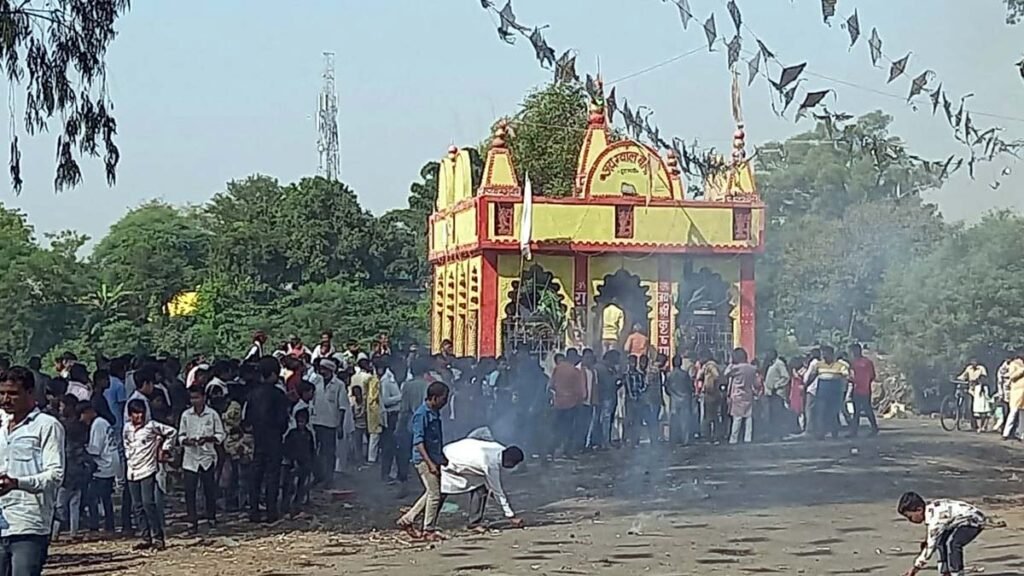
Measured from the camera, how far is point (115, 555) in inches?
484

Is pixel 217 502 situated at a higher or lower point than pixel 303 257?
lower

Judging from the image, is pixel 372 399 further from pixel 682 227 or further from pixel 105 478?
pixel 682 227

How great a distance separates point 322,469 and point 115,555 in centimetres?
458

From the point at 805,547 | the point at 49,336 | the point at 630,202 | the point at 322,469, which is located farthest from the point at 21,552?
the point at 49,336

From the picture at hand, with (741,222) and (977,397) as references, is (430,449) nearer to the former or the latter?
(977,397)

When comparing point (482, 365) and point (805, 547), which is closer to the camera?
point (805, 547)

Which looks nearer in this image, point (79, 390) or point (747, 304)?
point (79, 390)

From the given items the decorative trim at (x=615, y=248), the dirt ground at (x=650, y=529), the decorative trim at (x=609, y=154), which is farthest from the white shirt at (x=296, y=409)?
the decorative trim at (x=609, y=154)

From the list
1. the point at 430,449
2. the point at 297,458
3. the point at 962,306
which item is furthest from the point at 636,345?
the point at 430,449

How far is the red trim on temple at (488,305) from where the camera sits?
31.1 m

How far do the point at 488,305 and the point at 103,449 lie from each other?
18.8m

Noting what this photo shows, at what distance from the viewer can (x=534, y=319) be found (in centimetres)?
3145

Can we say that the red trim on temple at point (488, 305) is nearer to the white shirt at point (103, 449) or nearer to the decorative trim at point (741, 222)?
the decorative trim at point (741, 222)

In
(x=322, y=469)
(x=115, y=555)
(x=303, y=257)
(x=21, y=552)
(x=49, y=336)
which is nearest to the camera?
(x=21, y=552)
